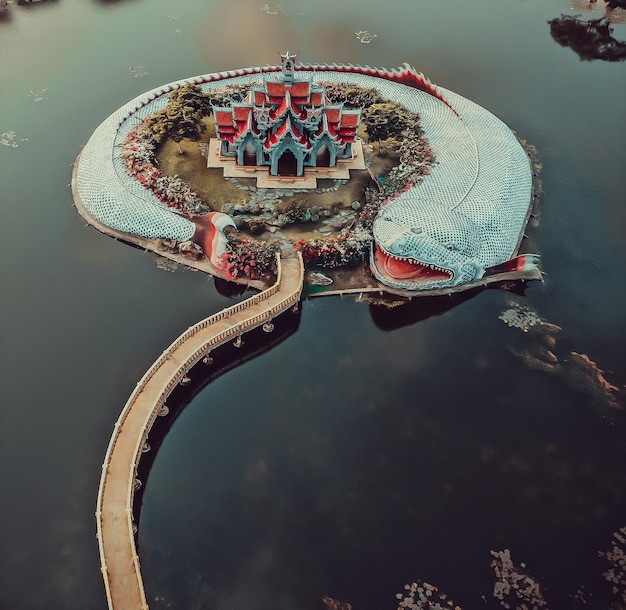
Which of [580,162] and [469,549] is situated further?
[580,162]

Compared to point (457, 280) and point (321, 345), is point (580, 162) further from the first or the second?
point (321, 345)

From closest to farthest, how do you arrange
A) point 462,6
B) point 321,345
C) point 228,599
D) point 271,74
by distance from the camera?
point 228,599 < point 321,345 < point 271,74 < point 462,6

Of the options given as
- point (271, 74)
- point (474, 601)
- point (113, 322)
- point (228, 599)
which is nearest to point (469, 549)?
point (474, 601)

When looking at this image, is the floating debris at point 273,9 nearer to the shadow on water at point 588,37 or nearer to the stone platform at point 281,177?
the stone platform at point 281,177

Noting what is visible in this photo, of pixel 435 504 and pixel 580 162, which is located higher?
pixel 580 162

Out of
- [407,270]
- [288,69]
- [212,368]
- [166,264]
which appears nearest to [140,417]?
[212,368]

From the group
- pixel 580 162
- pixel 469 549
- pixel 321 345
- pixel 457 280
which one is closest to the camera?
pixel 469 549

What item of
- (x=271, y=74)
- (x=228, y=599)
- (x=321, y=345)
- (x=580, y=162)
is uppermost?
(x=271, y=74)
